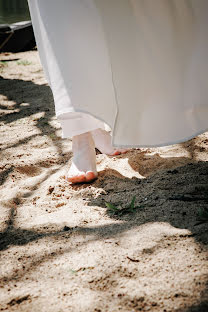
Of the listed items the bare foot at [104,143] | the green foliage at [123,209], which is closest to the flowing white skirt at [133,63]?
the green foliage at [123,209]

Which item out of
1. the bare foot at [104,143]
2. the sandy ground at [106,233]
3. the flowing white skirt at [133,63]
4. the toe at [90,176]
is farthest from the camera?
the bare foot at [104,143]

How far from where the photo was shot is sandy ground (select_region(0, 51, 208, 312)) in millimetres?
1161

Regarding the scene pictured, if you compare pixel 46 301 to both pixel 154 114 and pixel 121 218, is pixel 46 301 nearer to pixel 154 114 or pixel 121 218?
pixel 121 218

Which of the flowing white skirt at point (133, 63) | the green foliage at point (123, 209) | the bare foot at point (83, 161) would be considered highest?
the flowing white skirt at point (133, 63)

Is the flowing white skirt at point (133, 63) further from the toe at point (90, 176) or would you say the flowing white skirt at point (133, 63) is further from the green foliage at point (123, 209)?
the toe at point (90, 176)

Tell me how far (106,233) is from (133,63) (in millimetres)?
789

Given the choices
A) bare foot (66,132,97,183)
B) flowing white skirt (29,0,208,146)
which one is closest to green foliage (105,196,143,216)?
flowing white skirt (29,0,208,146)

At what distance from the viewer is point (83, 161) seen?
212 cm

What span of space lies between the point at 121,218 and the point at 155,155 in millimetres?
843

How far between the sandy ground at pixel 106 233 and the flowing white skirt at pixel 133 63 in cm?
35

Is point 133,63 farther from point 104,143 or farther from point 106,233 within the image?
point 104,143

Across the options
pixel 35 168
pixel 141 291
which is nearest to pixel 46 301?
pixel 141 291

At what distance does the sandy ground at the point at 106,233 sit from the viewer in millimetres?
1161

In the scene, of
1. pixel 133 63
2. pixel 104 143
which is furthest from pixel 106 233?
pixel 104 143
